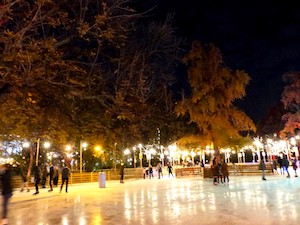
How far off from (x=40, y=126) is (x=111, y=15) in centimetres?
801

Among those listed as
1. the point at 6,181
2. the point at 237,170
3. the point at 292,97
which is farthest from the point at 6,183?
the point at 292,97

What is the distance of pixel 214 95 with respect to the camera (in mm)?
28391

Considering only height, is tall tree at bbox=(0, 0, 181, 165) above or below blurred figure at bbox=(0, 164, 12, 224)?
above

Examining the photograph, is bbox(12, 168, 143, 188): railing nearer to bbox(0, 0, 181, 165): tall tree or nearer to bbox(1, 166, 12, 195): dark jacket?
bbox(0, 0, 181, 165): tall tree

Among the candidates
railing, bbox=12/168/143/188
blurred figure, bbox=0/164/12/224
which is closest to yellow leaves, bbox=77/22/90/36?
blurred figure, bbox=0/164/12/224

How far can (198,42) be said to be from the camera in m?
29.0

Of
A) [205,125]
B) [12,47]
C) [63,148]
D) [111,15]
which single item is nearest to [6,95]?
[12,47]

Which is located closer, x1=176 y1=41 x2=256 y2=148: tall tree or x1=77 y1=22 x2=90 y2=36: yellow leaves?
x1=77 y1=22 x2=90 y2=36: yellow leaves

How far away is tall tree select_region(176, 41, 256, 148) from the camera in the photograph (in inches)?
1110

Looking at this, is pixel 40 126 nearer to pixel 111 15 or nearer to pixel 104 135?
pixel 104 135

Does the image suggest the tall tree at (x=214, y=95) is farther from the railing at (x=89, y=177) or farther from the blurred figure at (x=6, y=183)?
the blurred figure at (x=6, y=183)

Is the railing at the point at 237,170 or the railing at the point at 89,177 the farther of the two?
the railing at the point at 237,170

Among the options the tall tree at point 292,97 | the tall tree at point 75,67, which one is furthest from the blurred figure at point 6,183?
the tall tree at point 292,97

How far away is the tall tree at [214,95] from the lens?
28188 mm
